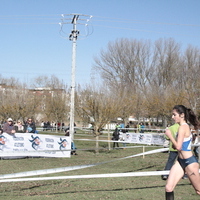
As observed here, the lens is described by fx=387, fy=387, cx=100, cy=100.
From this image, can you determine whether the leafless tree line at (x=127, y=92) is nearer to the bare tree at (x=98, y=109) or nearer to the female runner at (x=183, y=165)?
the bare tree at (x=98, y=109)

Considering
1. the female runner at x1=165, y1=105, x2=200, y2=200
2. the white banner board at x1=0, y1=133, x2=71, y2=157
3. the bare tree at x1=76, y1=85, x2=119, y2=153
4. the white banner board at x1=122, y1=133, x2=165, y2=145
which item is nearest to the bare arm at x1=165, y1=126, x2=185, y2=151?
the female runner at x1=165, y1=105, x2=200, y2=200

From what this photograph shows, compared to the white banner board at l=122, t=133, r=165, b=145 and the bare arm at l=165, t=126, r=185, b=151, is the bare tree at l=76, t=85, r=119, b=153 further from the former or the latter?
the bare arm at l=165, t=126, r=185, b=151

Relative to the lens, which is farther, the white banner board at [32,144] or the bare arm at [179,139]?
the white banner board at [32,144]

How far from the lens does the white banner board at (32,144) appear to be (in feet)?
57.5

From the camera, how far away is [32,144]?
18.3 metres

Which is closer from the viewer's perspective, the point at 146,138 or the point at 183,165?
the point at 183,165

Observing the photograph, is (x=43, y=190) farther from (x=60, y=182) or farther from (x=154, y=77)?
(x=154, y=77)

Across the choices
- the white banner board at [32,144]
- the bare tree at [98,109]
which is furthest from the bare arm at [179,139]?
the bare tree at [98,109]

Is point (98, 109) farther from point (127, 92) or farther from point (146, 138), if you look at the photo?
point (127, 92)

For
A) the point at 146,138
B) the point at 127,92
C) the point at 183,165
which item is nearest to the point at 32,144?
the point at 146,138

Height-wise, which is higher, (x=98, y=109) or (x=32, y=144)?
(x=98, y=109)

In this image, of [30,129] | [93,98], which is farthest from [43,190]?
[93,98]

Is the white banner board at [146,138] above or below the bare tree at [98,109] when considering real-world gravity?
below

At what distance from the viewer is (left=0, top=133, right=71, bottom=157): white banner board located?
690 inches
